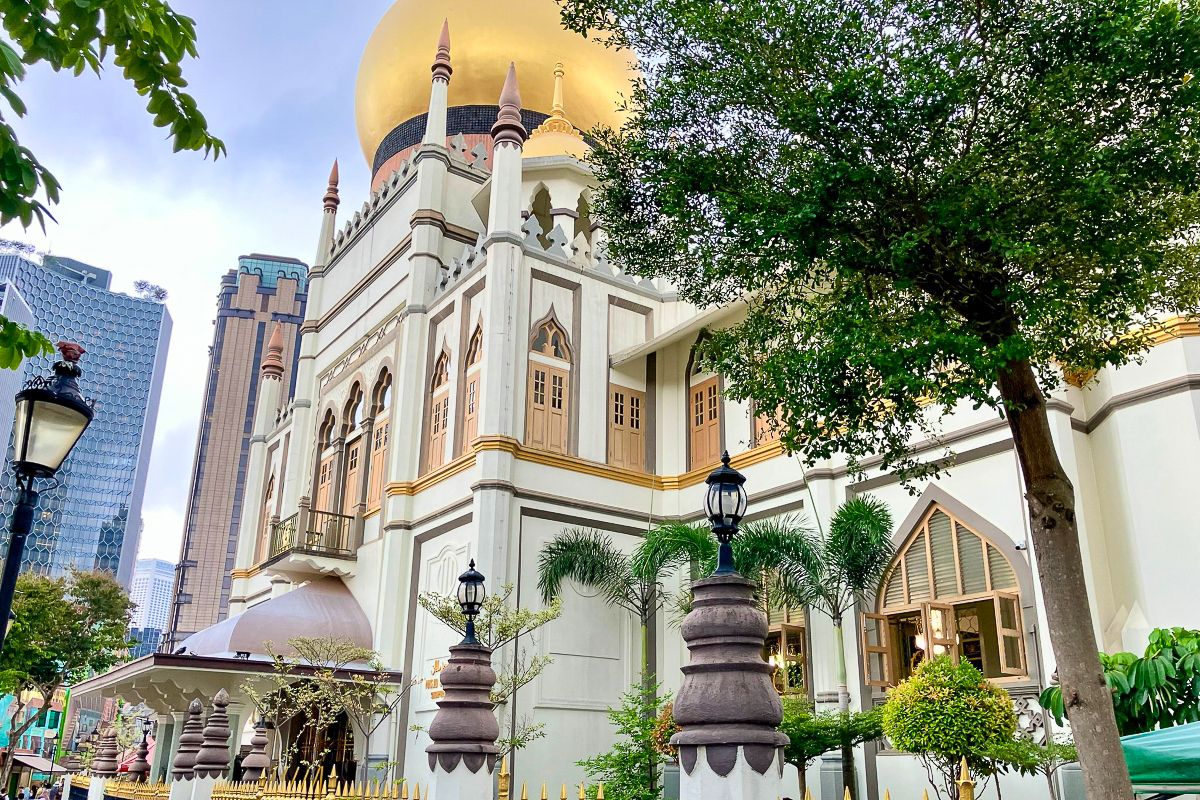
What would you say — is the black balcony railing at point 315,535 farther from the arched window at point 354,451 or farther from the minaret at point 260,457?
the minaret at point 260,457

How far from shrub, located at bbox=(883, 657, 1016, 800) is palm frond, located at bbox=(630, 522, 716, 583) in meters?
4.13

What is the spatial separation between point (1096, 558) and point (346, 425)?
14.5 m

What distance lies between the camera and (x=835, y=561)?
1327 cm

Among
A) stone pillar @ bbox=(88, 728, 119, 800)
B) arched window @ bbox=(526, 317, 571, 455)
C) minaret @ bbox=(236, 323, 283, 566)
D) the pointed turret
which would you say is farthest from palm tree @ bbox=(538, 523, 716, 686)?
minaret @ bbox=(236, 323, 283, 566)

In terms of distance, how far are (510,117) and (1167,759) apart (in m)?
15.3

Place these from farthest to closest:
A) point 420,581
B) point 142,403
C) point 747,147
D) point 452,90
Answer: point 142,403
point 452,90
point 420,581
point 747,147

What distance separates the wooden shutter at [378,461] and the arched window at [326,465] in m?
1.66

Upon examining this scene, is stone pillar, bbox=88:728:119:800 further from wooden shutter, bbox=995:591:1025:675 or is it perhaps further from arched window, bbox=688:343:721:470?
wooden shutter, bbox=995:591:1025:675

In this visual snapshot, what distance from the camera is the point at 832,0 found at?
24.0 feet

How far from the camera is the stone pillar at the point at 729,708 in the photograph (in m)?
4.89

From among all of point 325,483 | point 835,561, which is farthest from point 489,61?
point 835,561

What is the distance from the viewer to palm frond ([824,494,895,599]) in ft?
42.8

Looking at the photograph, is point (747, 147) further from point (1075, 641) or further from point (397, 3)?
point (397, 3)

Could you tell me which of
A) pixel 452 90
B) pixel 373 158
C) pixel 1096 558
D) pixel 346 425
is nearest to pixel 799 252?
pixel 1096 558
